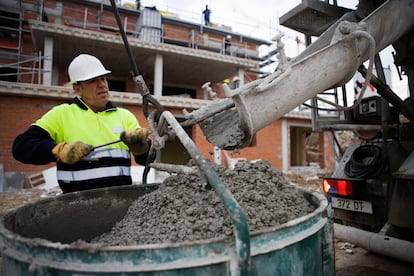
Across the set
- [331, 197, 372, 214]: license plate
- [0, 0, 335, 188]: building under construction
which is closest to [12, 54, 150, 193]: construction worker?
[331, 197, 372, 214]: license plate

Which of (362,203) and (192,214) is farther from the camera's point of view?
(362,203)

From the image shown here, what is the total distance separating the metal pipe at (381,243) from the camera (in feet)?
7.14

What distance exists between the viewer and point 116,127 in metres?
2.27

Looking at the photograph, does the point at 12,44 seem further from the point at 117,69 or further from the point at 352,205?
the point at 352,205

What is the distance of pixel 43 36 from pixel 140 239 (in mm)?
12266

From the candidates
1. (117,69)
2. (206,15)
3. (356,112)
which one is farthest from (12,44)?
(356,112)

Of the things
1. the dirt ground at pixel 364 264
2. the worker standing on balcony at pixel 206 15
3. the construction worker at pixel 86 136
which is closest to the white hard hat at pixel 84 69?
the construction worker at pixel 86 136

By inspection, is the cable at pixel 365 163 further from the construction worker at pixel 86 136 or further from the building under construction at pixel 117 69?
the building under construction at pixel 117 69

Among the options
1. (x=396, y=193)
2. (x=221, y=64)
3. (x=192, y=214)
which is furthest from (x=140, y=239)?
(x=221, y=64)

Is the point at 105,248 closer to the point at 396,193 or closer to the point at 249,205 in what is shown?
the point at 249,205

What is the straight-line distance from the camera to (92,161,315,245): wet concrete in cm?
115

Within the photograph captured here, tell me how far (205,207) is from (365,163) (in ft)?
7.64

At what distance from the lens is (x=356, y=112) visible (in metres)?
3.18

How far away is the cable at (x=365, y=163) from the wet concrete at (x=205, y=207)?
1560 mm
